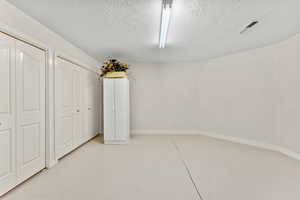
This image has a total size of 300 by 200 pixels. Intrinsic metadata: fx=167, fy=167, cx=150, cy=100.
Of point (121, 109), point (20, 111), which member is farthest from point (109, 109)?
point (20, 111)

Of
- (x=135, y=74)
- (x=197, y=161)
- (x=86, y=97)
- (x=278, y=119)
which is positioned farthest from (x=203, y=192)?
(x=135, y=74)

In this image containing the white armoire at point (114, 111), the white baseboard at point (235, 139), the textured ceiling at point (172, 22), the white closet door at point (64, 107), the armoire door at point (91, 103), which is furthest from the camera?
the armoire door at point (91, 103)

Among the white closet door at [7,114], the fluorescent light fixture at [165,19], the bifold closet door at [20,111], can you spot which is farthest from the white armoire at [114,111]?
the white closet door at [7,114]

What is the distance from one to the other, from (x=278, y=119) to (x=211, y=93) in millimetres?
1977

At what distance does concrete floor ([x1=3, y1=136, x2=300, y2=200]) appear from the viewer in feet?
6.92

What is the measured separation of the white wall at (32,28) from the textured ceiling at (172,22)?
0.10 meters

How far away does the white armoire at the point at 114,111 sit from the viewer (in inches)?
179

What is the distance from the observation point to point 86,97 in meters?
4.65

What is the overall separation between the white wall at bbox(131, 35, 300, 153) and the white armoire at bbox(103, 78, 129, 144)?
1.36m

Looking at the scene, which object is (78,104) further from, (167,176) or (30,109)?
(167,176)

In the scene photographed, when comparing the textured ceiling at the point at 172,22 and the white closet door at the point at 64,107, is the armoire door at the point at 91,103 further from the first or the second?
the textured ceiling at the point at 172,22

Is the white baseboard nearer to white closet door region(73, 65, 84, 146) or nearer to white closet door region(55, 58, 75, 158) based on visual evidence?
white closet door region(73, 65, 84, 146)

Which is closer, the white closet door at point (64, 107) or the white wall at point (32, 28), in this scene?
the white wall at point (32, 28)

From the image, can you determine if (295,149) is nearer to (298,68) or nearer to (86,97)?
(298,68)
